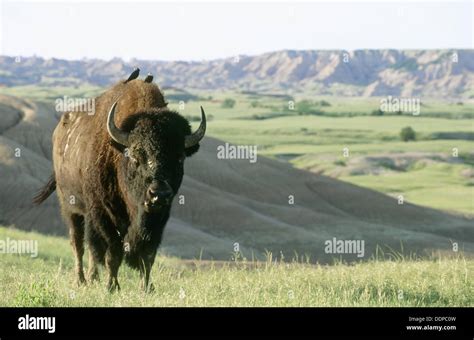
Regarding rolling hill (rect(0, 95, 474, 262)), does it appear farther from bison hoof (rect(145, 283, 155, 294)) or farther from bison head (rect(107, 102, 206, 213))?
bison head (rect(107, 102, 206, 213))

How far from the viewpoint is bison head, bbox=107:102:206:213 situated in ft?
36.7

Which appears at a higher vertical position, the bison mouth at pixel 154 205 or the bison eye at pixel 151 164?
the bison eye at pixel 151 164

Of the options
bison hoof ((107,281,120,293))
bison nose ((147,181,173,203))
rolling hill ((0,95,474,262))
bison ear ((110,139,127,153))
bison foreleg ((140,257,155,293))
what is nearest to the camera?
bison nose ((147,181,173,203))

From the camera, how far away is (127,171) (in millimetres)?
11898

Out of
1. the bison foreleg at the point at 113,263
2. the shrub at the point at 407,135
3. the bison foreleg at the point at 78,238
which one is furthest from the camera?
the shrub at the point at 407,135

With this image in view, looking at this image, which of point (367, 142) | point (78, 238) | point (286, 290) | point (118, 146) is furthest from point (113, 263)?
point (367, 142)

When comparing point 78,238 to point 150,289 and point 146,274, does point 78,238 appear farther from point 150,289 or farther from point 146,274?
point 150,289

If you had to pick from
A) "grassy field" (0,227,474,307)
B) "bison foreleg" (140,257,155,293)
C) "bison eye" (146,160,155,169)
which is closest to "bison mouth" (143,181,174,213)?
"bison eye" (146,160,155,169)

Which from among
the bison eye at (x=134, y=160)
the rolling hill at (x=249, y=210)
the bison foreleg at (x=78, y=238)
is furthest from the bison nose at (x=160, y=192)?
the rolling hill at (x=249, y=210)

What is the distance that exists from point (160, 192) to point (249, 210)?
33714 millimetres

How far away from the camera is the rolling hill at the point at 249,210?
37656 millimetres

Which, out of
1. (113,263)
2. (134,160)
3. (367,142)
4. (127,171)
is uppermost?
(367,142)

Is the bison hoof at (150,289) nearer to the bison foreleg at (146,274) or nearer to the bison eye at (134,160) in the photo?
the bison foreleg at (146,274)
